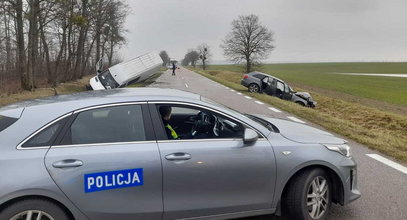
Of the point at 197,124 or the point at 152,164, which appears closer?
the point at 152,164

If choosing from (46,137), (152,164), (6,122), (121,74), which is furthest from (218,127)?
(121,74)

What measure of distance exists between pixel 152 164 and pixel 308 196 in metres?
1.71

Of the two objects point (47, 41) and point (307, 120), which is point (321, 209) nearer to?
point (307, 120)

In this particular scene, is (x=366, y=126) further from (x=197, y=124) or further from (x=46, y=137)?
(x=46, y=137)

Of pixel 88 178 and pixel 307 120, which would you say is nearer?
pixel 88 178

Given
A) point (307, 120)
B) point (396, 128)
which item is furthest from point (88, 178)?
point (396, 128)

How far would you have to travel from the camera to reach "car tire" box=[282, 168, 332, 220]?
3.30m

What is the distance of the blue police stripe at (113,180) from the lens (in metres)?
2.69

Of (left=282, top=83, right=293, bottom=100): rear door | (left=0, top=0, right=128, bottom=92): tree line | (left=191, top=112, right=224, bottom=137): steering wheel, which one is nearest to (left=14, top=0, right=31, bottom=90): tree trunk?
(left=0, top=0, right=128, bottom=92): tree line

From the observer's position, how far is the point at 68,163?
8.68 ft

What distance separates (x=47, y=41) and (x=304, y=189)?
29.5 metres

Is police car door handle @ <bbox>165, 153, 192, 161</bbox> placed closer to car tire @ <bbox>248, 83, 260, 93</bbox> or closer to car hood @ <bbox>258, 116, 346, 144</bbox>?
car hood @ <bbox>258, 116, 346, 144</bbox>

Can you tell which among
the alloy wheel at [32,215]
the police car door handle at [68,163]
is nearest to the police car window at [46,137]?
the police car door handle at [68,163]

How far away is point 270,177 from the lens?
3201 mm
